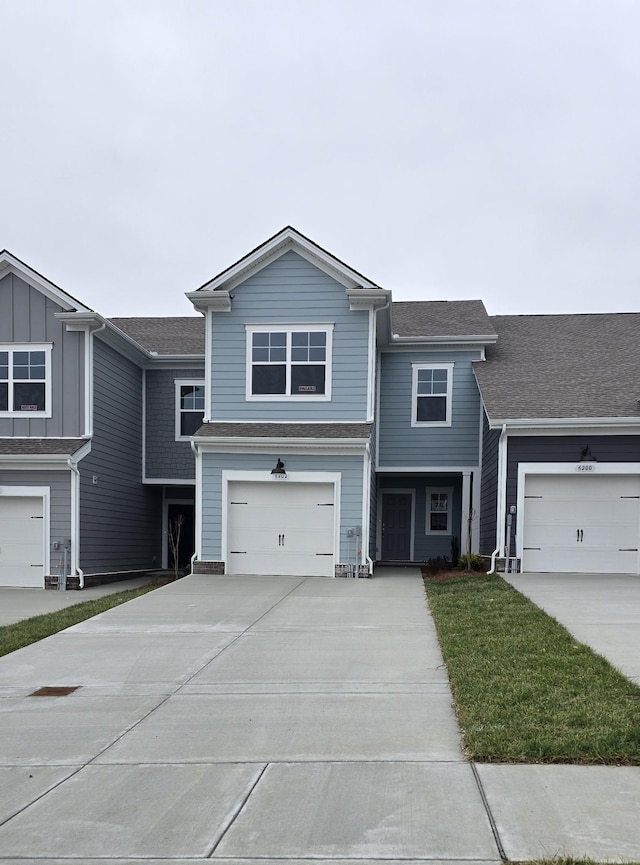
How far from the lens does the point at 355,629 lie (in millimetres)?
10047

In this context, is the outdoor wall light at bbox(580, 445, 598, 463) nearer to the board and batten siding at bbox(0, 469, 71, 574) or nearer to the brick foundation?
the brick foundation

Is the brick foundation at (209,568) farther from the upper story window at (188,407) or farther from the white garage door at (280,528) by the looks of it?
the upper story window at (188,407)

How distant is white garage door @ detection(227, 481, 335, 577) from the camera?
16312 millimetres

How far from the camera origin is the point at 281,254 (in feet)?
54.6

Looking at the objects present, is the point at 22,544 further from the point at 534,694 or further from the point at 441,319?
the point at 534,694

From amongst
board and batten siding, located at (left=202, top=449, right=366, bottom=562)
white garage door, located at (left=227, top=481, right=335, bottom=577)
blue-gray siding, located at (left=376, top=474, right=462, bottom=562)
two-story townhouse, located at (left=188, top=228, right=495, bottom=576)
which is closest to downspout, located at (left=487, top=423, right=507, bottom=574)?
two-story townhouse, located at (left=188, top=228, right=495, bottom=576)

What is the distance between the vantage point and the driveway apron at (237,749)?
403 cm

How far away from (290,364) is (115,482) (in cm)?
538

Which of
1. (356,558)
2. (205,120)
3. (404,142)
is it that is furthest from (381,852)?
(404,142)

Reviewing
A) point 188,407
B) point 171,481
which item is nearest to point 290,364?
point 188,407

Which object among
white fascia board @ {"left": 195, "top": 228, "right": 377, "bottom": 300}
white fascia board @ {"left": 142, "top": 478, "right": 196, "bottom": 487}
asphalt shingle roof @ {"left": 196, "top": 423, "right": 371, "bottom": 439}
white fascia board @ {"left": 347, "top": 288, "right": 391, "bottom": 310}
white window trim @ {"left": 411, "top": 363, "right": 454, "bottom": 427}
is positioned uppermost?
white fascia board @ {"left": 195, "top": 228, "right": 377, "bottom": 300}

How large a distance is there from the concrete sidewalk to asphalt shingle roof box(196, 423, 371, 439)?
7022mm

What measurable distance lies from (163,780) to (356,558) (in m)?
11.3

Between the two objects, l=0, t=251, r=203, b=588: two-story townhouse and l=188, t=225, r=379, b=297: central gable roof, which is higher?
l=188, t=225, r=379, b=297: central gable roof
